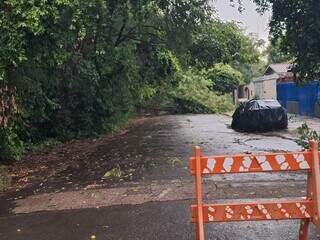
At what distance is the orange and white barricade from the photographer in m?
5.50

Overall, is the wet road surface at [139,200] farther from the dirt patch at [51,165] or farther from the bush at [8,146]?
the bush at [8,146]

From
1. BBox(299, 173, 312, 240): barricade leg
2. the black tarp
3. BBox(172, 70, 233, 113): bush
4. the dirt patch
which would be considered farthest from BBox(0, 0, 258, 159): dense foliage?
BBox(172, 70, 233, 113): bush

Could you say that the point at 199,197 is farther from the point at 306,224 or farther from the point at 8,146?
the point at 8,146

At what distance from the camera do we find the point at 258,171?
5.59 meters

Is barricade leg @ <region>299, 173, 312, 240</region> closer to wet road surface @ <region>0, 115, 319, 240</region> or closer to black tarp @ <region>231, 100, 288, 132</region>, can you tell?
wet road surface @ <region>0, 115, 319, 240</region>

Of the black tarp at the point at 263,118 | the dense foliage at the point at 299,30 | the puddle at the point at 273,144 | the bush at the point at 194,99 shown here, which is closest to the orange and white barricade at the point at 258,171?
the dense foliage at the point at 299,30

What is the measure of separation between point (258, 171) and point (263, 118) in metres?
18.0

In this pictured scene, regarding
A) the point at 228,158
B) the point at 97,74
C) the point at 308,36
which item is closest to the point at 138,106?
the point at 97,74

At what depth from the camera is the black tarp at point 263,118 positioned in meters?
23.2

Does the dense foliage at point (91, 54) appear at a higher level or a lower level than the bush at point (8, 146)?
higher

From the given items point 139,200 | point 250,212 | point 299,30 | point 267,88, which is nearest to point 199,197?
point 250,212

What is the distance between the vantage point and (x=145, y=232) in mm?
7281

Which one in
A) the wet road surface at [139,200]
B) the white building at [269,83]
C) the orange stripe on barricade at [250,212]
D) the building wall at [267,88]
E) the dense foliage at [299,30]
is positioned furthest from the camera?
the white building at [269,83]

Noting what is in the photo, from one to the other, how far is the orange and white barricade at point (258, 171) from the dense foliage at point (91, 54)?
282 inches
